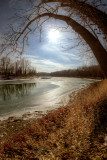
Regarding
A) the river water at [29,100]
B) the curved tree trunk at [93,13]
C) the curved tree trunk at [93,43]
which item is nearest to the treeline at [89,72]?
the curved tree trunk at [93,43]

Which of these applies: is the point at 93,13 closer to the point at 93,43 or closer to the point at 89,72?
the point at 93,43

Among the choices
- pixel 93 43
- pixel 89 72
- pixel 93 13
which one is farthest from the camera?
pixel 89 72

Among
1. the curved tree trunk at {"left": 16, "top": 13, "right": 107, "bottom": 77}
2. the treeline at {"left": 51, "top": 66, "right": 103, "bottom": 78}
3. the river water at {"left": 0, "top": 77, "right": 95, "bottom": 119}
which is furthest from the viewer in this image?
the treeline at {"left": 51, "top": 66, "right": 103, "bottom": 78}

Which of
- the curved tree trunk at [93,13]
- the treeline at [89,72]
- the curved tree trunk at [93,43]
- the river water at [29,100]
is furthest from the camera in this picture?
the treeline at [89,72]

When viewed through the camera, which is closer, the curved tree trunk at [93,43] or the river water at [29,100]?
the curved tree trunk at [93,43]

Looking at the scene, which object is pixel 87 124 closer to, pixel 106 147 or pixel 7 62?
pixel 106 147

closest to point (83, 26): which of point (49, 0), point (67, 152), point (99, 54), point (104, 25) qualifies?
point (104, 25)

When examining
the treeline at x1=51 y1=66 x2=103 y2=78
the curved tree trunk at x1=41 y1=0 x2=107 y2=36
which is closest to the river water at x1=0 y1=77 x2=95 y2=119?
the treeline at x1=51 y1=66 x2=103 y2=78

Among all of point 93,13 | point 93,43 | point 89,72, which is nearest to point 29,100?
point 93,43

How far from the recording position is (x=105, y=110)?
11.1 ft

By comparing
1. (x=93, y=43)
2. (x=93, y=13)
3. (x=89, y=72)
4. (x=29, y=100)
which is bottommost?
(x=29, y=100)

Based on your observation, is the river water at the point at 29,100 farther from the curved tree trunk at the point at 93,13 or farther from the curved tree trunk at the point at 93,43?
the curved tree trunk at the point at 93,13

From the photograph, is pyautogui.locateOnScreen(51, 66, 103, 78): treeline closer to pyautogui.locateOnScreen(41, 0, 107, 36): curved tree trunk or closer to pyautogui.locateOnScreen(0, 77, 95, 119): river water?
pyautogui.locateOnScreen(41, 0, 107, 36): curved tree trunk

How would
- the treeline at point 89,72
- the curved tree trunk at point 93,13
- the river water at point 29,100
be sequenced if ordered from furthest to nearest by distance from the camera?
the treeline at point 89,72
the river water at point 29,100
the curved tree trunk at point 93,13
